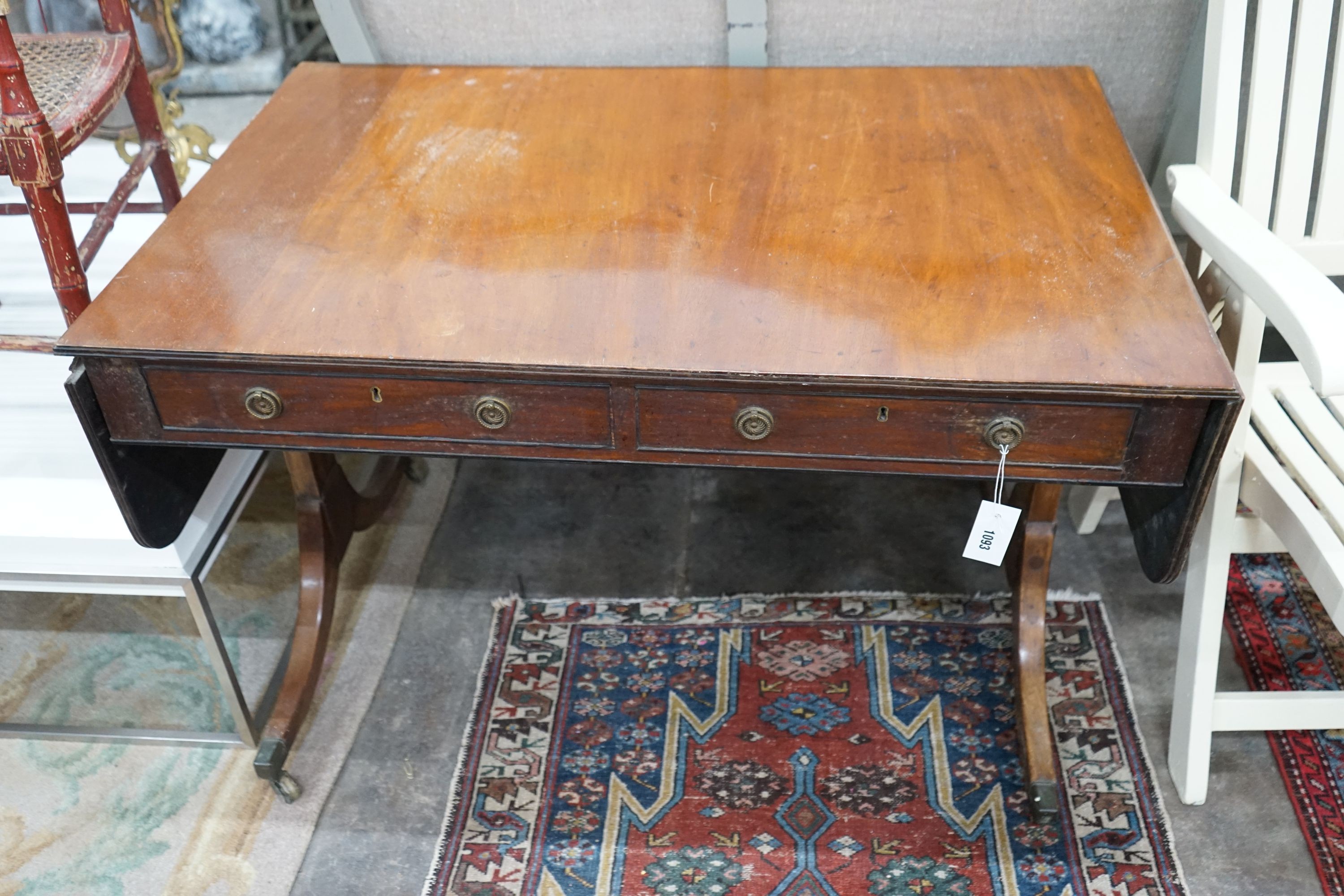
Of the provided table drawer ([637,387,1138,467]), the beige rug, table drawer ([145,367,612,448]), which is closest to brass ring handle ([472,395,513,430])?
table drawer ([145,367,612,448])

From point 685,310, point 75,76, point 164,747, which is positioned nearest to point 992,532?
point 685,310

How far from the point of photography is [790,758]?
1644 mm

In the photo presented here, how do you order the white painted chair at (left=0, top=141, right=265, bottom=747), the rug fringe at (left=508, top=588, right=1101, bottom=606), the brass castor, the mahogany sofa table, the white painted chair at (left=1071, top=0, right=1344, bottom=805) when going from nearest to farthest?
the mahogany sofa table < the white painted chair at (left=1071, top=0, right=1344, bottom=805) < the white painted chair at (left=0, top=141, right=265, bottom=747) < the brass castor < the rug fringe at (left=508, top=588, right=1101, bottom=606)

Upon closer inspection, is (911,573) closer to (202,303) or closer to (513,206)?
(513,206)

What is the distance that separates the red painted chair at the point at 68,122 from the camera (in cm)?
137

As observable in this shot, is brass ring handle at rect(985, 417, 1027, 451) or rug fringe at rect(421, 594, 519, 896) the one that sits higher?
brass ring handle at rect(985, 417, 1027, 451)

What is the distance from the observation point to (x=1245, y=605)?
1.86 m

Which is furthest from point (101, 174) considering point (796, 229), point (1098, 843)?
point (1098, 843)

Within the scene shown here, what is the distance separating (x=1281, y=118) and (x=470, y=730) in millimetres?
1415

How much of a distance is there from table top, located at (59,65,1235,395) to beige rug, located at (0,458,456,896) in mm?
517

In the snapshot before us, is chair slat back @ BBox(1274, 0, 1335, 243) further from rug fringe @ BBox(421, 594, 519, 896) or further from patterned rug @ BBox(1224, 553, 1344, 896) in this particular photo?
rug fringe @ BBox(421, 594, 519, 896)

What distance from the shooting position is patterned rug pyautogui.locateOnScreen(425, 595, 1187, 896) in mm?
1508

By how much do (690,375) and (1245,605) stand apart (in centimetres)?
122

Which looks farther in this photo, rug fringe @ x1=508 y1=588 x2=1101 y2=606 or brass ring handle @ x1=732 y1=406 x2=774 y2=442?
rug fringe @ x1=508 y1=588 x2=1101 y2=606
